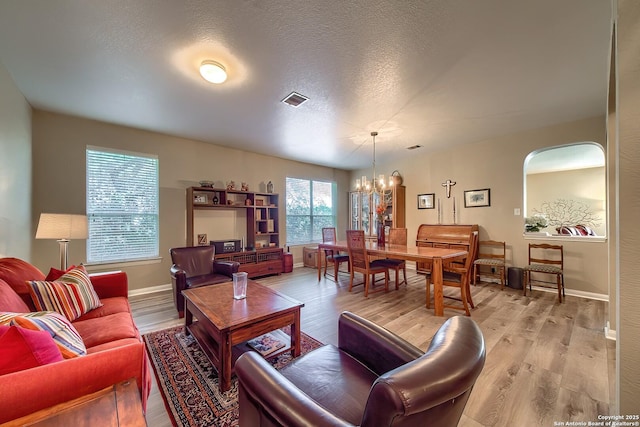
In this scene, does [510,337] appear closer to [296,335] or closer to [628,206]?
[628,206]

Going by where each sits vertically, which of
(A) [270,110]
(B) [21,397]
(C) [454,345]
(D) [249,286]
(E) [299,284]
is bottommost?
(E) [299,284]

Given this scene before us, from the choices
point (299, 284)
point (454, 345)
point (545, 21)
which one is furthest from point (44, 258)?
point (545, 21)

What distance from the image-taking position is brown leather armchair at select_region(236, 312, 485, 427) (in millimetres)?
583

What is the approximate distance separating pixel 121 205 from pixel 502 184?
21.1ft

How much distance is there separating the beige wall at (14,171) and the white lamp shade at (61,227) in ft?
0.97

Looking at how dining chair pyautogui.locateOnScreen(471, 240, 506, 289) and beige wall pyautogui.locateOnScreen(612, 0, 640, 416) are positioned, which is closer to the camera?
beige wall pyautogui.locateOnScreen(612, 0, 640, 416)

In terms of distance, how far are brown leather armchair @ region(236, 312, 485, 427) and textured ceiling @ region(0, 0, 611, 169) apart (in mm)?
2037

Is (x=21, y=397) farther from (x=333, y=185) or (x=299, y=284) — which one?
(x=333, y=185)

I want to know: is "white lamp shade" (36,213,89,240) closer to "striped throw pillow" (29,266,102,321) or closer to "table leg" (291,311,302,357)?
"striped throw pillow" (29,266,102,321)

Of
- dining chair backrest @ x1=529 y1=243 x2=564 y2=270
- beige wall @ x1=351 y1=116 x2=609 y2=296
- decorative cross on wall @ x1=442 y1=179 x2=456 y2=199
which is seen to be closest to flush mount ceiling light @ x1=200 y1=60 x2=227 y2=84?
beige wall @ x1=351 y1=116 x2=609 y2=296

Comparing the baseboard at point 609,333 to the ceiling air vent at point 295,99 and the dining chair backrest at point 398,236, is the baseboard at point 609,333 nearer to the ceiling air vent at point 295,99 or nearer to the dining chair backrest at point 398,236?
the dining chair backrest at point 398,236

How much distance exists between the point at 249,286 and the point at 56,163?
3267mm

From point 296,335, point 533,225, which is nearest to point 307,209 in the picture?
point 296,335

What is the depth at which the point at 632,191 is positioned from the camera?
105 centimetres
